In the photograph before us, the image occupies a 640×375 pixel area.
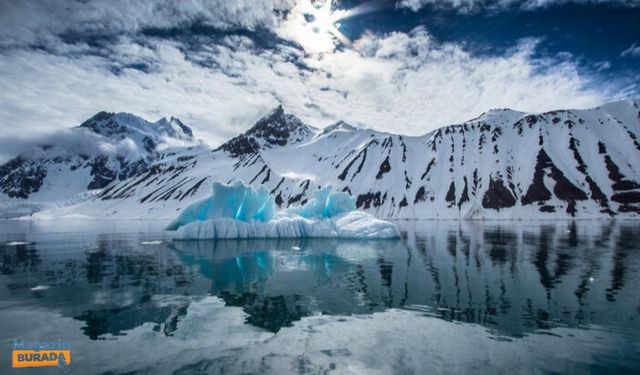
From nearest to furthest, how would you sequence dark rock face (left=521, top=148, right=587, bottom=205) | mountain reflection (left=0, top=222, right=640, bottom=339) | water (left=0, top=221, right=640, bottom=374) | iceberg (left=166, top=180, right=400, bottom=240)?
water (left=0, top=221, right=640, bottom=374)
mountain reflection (left=0, top=222, right=640, bottom=339)
iceberg (left=166, top=180, right=400, bottom=240)
dark rock face (left=521, top=148, right=587, bottom=205)

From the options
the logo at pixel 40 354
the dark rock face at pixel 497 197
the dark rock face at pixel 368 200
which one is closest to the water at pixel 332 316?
the logo at pixel 40 354

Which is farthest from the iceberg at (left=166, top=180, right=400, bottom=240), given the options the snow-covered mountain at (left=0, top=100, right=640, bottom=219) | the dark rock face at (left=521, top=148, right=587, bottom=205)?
the dark rock face at (left=521, top=148, right=587, bottom=205)

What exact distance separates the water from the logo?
33 centimetres

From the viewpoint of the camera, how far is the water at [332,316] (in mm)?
11148

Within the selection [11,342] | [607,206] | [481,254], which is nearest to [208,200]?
[481,254]

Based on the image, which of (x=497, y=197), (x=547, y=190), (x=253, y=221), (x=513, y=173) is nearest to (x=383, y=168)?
(x=497, y=197)

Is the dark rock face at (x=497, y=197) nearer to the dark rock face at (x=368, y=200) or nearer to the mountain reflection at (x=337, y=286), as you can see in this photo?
the dark rock face at (x=368, y=200)

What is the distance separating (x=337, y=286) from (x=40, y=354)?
14279 millimetres

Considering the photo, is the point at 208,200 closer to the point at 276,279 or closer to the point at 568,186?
the point at 276,279

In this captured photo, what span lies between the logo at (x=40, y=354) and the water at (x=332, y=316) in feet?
1.09

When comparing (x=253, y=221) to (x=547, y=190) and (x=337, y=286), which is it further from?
(x=547, y=190)

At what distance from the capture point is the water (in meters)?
11.1

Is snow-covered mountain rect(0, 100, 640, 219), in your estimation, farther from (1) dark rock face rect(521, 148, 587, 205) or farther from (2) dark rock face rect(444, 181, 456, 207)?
(2) dark rock face rect(444, 181, 456, 207)

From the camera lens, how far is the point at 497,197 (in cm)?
14562
